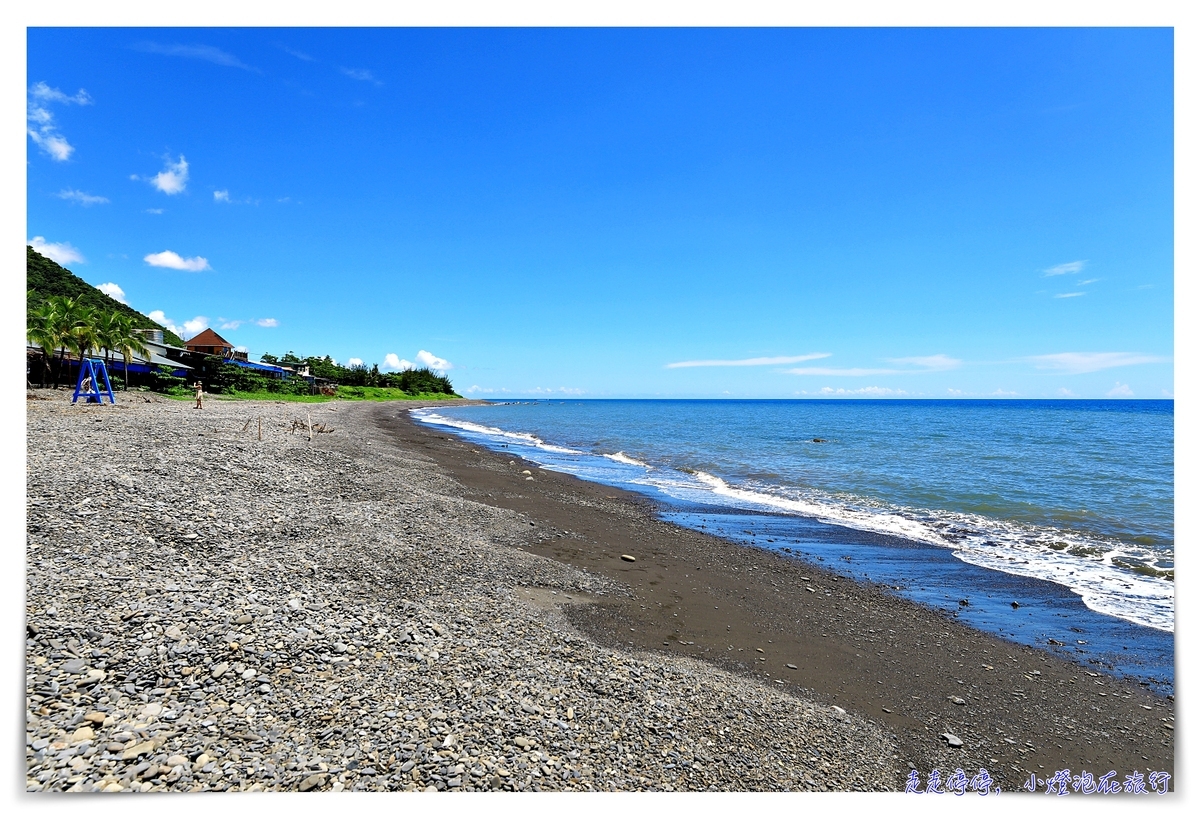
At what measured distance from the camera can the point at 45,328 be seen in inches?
1337

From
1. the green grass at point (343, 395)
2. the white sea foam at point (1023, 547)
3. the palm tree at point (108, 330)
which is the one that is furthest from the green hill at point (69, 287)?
the white sea foam at point (1023, 547)

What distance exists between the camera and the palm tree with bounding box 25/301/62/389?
110ft

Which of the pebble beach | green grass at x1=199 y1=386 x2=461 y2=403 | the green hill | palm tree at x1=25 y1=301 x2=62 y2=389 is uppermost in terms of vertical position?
the green hill

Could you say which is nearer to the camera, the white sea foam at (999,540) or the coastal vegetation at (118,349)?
the white sea foam at (999,540)

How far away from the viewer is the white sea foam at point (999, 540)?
33.3ft

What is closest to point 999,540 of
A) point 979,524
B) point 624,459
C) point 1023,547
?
point 1023,547

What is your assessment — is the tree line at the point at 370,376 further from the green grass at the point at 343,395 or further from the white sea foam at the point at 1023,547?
the white sea foam at the point at 1023,547

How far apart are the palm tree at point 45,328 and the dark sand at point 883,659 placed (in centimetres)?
4136

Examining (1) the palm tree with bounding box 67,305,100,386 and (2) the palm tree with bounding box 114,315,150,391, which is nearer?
(1) the palm tree with bounding box 67,305,100,386

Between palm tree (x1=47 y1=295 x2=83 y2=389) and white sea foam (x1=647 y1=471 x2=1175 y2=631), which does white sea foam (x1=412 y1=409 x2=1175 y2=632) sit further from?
palm tree (x1=47 y1=295 x2=83 y2=389)

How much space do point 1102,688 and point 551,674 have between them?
720 cm

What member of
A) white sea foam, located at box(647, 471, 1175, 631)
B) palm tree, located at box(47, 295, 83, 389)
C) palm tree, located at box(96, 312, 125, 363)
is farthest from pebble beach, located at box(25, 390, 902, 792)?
palm tree, located at box(96, 312, 125, 363)
